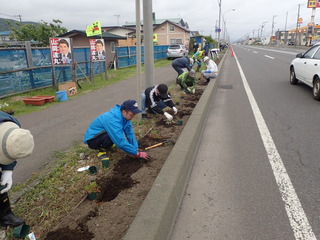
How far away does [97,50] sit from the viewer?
1273cm

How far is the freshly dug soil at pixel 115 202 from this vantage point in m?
2.30

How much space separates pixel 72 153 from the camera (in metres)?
4.25

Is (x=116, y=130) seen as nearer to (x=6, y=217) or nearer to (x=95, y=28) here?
(x=6, y=217)

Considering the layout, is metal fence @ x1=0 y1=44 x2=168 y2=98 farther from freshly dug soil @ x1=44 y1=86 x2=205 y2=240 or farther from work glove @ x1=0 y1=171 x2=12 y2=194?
work glove @ x1=0 y1=171 x2=12 y2=194

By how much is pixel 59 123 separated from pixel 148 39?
3.05m

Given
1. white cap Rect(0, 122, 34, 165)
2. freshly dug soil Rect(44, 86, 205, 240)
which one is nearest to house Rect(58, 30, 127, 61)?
freshly dug soil Rect(44, 86, 205, 240)

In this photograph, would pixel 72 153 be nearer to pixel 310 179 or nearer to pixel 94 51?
pixel 310 179

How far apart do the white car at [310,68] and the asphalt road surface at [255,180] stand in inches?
64.9

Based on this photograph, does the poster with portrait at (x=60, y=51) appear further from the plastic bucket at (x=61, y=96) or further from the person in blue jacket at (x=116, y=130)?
the person in blue jacket at (x=116, y=130)

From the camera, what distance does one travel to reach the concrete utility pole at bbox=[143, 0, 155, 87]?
532 centimetres

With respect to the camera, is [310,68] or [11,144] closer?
[11,144]

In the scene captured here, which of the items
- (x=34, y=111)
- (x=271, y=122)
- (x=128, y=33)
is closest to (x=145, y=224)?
(x=271, y=122)

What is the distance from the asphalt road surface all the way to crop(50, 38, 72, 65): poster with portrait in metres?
7.19

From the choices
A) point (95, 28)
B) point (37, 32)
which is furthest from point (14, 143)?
point (37, 32)
